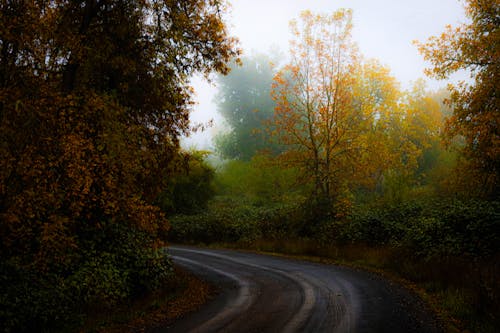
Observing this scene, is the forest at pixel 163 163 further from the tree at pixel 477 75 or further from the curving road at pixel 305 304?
the curving road at pixel 305 304

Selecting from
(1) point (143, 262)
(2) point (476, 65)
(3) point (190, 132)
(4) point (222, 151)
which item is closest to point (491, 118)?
(2) point (476, 65)

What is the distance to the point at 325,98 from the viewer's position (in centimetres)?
2136

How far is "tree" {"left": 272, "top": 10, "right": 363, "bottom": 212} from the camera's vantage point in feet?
68.6

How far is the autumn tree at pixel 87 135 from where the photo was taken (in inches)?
326

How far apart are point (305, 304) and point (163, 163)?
682 centimetres

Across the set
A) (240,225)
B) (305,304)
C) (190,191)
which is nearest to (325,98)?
(240,225)

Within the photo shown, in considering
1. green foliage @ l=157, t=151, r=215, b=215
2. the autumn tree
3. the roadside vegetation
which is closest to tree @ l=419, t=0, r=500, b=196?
the roadside vegetation

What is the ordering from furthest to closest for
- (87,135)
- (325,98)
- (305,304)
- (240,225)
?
(240,225) < (325,98) < (87,135) < (305,304)

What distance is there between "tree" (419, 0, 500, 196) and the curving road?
7.70m

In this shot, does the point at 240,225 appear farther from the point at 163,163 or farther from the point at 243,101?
the point at 243,101

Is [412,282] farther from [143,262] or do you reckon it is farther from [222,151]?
[222,151]

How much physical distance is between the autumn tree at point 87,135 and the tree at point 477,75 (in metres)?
10.5

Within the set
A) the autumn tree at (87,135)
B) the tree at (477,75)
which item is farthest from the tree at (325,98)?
the autumn tree at (87,135)

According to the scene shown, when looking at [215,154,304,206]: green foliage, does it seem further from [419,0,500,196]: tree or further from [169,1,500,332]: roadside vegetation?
[419,0,500,196]: tree
